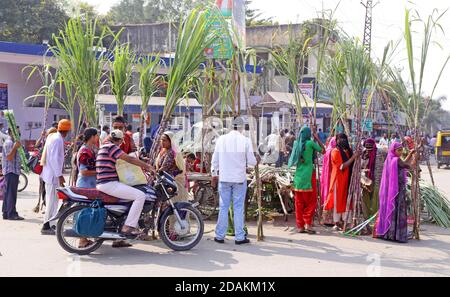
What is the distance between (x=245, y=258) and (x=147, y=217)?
139 centimetres

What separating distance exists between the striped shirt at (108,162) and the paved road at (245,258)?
0.97m

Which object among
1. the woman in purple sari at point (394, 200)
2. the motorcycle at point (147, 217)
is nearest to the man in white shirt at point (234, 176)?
the motorcycle at point (147, 217)

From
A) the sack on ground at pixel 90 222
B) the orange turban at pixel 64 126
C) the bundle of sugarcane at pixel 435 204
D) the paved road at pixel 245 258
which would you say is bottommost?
the paved road at pixel 245 258

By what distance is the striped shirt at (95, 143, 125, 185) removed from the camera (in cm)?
696

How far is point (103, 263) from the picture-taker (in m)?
6.60

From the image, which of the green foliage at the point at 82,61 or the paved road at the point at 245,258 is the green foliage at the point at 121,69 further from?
the paved road at the point at 245,258

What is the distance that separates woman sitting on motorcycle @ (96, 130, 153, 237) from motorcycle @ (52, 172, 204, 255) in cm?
12

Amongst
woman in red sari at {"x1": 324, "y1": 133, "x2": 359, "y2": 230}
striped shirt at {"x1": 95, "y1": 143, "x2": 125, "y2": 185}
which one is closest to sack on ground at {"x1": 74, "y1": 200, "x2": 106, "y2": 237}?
striped shirt at {"x1": 95, "y1": 143, "x2": 125, "y2": 185}

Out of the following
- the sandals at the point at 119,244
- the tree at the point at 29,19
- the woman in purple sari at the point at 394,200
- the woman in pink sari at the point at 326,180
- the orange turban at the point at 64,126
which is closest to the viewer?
the sandals at the point at 119,244

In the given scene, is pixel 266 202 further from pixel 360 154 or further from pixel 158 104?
pixel 158 104

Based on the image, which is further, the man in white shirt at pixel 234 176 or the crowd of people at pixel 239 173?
the man in white shirt at pixel 234 176

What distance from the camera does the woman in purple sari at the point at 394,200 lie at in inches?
321
